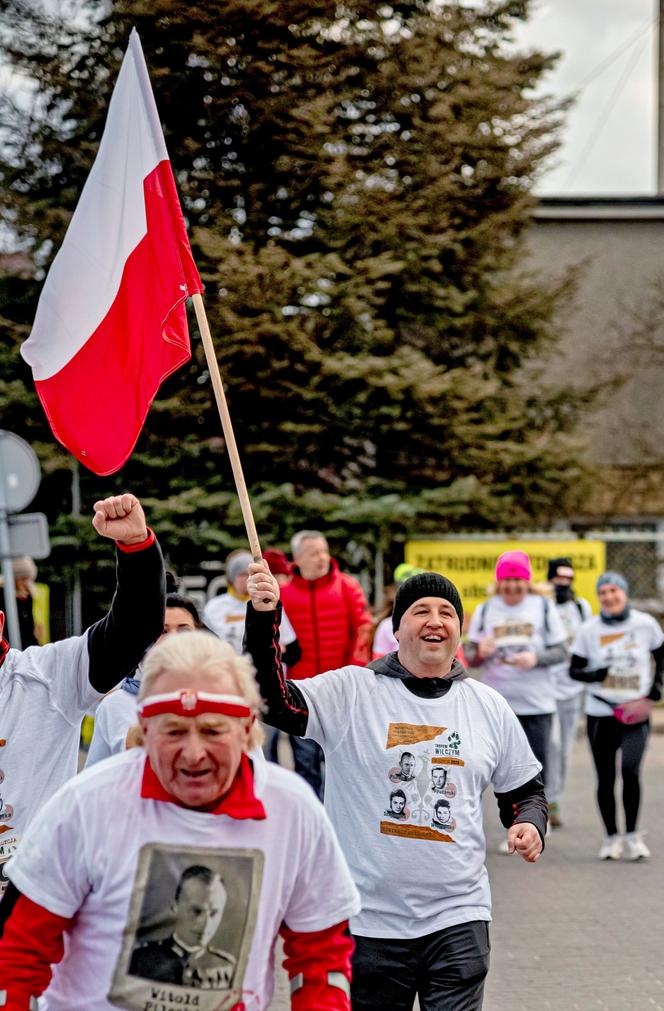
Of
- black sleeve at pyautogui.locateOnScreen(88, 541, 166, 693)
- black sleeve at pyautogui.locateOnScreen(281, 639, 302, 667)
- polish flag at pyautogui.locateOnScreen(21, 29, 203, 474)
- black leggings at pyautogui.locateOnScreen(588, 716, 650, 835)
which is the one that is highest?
polish flag at pyautogui.locateOnScreen(21, 29, 203, 474)

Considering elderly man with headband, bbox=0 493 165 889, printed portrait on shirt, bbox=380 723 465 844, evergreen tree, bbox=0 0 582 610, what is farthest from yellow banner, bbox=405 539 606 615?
elderly man with headband, bbox=0 493 165 889

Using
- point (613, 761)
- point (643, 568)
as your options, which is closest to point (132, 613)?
point (613, 761)

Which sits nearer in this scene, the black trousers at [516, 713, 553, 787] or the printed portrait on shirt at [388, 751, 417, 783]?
the printed portrait on shirt at [388, 751, 417, 783]

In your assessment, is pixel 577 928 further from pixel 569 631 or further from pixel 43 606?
pixel 43 606

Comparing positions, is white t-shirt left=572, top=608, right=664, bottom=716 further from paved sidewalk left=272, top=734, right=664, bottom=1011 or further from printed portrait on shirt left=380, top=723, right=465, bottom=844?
printed portrait on shirt left=380, top=723, right=465, bottom=844

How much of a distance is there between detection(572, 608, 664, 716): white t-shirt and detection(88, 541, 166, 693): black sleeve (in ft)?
21.6

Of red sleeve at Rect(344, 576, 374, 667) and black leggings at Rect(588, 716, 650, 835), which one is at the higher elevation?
red sleeve at Rect(344, 576, 374, 667)

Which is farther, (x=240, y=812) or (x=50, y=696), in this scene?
A: (x=50, y=696)

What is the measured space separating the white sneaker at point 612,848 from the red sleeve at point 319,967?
23.7 ft

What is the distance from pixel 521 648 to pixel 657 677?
1.03 m

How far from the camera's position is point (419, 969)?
4.21m

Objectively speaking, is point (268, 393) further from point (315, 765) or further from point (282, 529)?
point (315, 765)

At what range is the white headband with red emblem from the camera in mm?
2684

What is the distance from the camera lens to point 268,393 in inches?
627
